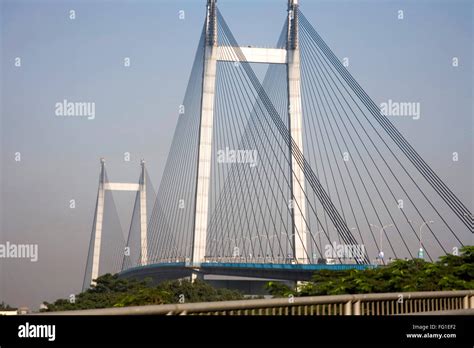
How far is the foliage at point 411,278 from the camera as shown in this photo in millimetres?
32719

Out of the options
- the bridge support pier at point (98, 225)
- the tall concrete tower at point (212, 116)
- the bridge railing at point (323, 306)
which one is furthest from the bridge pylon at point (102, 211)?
the bridge railing at point (323, 306)

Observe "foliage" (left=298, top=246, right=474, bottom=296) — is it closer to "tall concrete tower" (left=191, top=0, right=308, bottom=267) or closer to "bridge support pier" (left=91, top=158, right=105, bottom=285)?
"tall concrete tower" (left=191, top=0, right=308, bottom=267)

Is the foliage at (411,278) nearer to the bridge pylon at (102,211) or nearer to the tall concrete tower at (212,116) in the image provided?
the tall concrete tower at (212,116)

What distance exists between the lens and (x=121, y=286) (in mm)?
69750

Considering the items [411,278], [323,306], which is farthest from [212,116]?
[323,306]

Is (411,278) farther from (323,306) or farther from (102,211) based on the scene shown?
(102,211)

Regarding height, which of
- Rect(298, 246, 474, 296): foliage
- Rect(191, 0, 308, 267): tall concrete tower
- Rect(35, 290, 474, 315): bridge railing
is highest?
Rect(191, 0, 308, 267): tall concrete tower

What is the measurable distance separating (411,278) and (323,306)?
68.1 feet

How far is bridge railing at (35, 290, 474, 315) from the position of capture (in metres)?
11.0

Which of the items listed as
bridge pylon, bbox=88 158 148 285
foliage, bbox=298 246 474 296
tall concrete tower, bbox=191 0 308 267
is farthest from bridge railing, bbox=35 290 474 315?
Result: bridge pylon, bbox=88 158 148 285

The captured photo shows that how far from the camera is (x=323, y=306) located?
14.5 meters

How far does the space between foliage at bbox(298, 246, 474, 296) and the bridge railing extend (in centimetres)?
1333
